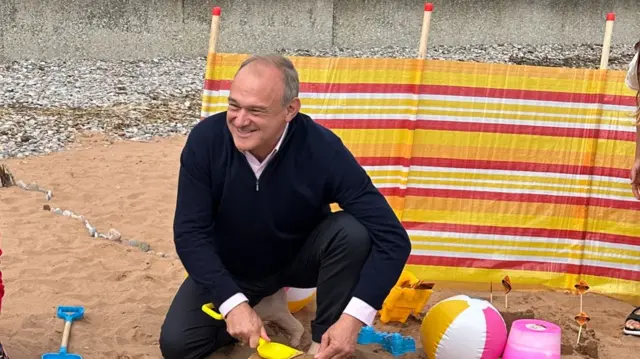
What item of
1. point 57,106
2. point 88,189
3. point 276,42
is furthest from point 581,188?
point 276,42

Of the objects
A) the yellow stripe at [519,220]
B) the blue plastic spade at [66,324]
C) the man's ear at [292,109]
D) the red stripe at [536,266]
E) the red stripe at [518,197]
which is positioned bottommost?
the blue plastic spade at [66,324]

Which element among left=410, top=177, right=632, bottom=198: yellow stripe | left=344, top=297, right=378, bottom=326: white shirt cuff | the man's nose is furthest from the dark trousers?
left=410, top=177, right=632, bottom=198: yellow stripe

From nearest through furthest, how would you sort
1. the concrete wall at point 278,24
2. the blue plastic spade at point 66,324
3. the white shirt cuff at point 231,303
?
the white shirt cuff at point 231,303 < the blue plastic spade at point 66,324 < the concrete wall at point 278,24

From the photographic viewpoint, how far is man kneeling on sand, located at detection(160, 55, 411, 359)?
2.96 metres

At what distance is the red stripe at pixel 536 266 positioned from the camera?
14.9 ft

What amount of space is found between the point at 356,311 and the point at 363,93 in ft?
5.28

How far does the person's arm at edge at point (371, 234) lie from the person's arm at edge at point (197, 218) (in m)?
0.49

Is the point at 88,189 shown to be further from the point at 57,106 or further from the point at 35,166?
the point at 57,106

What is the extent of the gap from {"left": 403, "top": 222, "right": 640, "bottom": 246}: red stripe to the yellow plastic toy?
Answer: 0.47 metres

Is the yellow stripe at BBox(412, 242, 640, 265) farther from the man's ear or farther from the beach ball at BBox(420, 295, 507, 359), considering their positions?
the man's ear

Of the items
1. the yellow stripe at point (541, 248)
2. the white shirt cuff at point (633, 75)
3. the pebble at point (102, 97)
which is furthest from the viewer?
the pebble at point (102, 97)

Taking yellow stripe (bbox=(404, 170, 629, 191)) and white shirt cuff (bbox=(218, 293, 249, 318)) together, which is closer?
white shirt cuff (bbox=(218, 293, 249, 318))

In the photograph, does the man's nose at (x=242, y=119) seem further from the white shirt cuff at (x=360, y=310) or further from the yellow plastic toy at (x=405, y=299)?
the yellow plastic toy at (x=405, y=299)

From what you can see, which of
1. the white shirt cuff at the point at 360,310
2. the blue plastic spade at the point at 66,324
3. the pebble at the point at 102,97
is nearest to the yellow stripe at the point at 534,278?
the white shirt cuff at the point at 360,310
